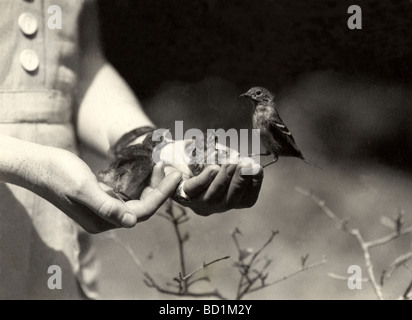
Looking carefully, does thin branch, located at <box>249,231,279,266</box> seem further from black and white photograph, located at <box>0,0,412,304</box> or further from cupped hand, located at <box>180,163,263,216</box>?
cupped hand, located at <box>180,163,263,216</box>

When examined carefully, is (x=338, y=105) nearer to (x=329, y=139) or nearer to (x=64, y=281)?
(x=329, y=139)

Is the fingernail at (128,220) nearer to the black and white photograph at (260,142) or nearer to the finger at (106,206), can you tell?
the finger at (106,206)

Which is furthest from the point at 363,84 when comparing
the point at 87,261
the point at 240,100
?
the point at 87,261

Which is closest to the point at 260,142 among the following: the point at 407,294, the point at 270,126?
the point at 270,126

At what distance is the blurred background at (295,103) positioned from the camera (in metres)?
1.00

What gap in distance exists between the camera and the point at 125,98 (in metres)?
0.95

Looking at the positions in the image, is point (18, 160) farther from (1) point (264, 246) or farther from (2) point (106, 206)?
(1) point (264, 246)

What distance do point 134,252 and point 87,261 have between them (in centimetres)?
11

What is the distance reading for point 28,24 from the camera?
2.82 feet

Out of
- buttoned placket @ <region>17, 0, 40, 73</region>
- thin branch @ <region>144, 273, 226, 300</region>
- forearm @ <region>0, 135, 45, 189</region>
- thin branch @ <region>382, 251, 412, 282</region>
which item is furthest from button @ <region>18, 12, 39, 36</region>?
thin branch @ <region>382, 251, 412, 282</region>

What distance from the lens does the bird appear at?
0.92 meters

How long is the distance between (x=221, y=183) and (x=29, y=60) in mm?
237

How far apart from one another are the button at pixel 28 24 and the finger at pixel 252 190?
278 mm

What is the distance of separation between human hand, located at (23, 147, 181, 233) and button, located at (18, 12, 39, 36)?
0.44ft
